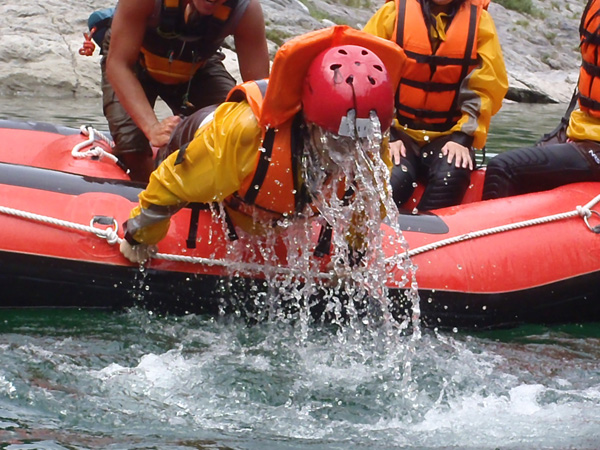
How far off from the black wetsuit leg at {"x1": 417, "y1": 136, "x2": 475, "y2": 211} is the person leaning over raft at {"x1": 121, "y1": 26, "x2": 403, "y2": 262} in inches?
44.6

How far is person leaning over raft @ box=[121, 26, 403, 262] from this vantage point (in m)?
2.68

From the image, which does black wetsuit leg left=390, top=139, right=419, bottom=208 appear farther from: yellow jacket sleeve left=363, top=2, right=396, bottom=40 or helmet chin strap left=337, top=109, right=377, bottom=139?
helmet chin strap left=337, top=109, right=377, bottom=139

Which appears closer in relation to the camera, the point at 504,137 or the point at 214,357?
the point at 214,357

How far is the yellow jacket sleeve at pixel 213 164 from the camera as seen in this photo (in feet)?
9.62

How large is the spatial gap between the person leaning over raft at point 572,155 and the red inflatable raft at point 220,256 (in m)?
0.15

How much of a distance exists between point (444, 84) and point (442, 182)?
1.53 ft

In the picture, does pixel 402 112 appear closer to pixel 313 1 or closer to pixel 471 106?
Result: pixel 471 106

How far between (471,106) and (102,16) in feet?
6.05

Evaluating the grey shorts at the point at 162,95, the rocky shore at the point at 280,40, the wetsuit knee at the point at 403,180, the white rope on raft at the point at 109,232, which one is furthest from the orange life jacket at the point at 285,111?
the rocky shore at the point at 280,40


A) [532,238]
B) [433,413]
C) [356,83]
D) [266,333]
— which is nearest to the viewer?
[356,83]

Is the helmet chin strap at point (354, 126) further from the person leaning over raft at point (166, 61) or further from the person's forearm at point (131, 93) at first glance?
the person's forearm at point (131, 93)

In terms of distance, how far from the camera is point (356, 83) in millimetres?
2656

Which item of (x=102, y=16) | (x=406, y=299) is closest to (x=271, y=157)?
(x=406, y=299)

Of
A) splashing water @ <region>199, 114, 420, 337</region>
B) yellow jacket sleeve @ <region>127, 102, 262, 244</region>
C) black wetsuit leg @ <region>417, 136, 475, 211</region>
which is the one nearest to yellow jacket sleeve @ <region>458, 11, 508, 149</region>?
black wetsuit leg @ <region>417, 136, 475, 211</region>
